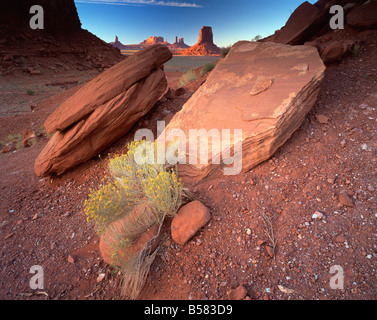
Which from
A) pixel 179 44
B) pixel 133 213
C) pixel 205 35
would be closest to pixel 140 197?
pixel 133 213

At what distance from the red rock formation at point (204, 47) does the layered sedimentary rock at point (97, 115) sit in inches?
2548

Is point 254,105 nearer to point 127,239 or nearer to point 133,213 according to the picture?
point 133,213

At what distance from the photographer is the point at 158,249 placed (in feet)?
9.29

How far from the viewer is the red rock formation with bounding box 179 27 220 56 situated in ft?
212

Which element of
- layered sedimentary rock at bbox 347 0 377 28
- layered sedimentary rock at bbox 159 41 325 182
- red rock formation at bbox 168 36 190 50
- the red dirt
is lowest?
red rock formation at bbox 168 36 190 50

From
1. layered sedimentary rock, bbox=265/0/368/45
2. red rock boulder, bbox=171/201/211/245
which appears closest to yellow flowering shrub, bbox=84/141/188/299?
red rock boulder, bbox=171/201/211/245

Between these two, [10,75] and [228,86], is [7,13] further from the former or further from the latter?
[228,86]

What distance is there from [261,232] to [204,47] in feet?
235

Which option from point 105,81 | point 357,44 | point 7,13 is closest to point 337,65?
point 357,44

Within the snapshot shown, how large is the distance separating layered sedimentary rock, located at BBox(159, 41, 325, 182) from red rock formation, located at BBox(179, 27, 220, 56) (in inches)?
2560

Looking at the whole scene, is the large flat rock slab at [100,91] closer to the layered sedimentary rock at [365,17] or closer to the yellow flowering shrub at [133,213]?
the yellow flowering shrub at [133,213]

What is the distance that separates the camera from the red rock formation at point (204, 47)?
6450 centimetres

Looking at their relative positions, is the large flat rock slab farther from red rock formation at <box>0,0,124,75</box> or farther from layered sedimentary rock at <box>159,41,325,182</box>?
red rock formation at <box>0,0,124,75</box>

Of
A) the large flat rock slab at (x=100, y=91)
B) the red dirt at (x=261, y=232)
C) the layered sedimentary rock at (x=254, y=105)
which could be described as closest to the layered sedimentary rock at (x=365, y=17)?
the red dirt at (x=261, y=232)
